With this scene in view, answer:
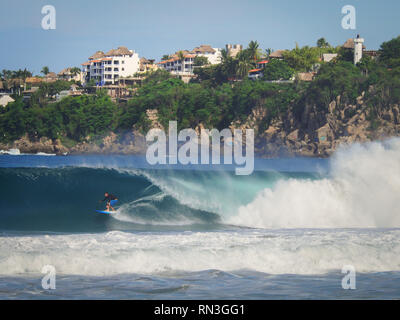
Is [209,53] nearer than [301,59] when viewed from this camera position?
No

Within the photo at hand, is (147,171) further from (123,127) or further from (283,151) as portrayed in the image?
(123,127)

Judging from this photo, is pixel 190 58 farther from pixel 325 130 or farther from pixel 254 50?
pixel 325 130

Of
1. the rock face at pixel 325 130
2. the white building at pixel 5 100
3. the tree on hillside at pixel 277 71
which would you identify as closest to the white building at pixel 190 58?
the tree on hillside at pixel 277 71

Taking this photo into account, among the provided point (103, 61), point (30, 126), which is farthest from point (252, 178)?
point (103, 61)

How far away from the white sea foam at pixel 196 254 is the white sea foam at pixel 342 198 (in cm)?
394

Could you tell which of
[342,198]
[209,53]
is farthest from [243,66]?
[342,198]

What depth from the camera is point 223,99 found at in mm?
97062

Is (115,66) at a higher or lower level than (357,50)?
higher

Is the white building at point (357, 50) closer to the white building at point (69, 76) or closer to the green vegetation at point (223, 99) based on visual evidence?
the green vegetation at point (223, 99)

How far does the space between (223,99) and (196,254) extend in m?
85.5

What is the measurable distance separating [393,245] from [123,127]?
9112 centimetres

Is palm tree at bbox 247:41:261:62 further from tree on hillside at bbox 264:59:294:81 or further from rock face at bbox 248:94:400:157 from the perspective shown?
rock face at bbox 248:94:400:157

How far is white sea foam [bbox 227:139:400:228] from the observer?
736 inches

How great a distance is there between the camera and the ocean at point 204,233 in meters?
10.3
